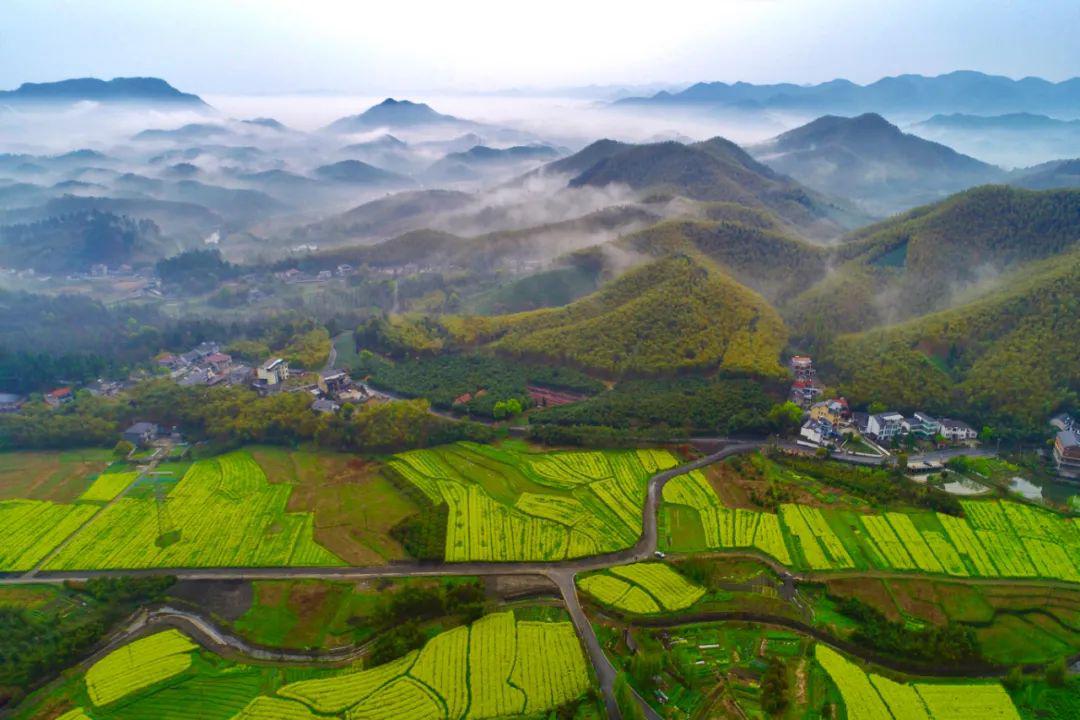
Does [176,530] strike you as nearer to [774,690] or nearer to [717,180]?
[774,690]

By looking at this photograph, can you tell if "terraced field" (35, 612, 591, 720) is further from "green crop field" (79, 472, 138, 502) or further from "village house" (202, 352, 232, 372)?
"village house" (202, 352, 232, 372)

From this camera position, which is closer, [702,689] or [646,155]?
[702,689]

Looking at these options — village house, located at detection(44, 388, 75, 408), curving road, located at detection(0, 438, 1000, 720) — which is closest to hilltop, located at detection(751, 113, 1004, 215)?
curving road, located at detection(0, 438, 1000, 720)

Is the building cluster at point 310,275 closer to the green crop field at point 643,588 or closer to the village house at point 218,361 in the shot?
the village house at point 218,361

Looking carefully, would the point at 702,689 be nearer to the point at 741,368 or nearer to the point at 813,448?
the point at 813,448

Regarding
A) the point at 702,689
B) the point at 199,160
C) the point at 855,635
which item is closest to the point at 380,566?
the point at 702,689

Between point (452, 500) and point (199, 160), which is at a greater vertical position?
point (199, 160)
